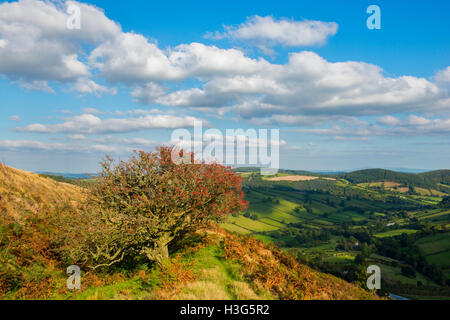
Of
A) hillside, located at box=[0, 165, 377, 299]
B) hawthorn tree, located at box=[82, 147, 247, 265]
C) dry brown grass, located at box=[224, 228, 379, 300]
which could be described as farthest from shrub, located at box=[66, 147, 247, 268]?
dry brown grass, located at box=[224, 228, 379, 300]

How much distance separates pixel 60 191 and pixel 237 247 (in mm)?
30364

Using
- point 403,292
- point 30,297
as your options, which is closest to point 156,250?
point 30,297

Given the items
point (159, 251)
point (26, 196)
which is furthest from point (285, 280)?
point (26, 196)

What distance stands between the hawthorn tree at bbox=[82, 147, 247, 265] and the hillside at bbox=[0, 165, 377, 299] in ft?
5.55

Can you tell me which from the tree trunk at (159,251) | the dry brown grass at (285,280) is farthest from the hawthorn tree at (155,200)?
the dry brown grass at (285,280)

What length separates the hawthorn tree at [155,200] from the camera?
1613cm

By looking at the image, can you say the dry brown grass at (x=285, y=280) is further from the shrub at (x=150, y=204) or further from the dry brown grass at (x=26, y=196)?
the dry brown grass at (x=26, y=196)

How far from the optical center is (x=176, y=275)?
1451 centimetres

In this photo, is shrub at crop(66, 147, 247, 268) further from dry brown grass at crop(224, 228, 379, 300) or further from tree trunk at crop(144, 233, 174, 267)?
dry brown grass at crop(224, 228, 379, 300)

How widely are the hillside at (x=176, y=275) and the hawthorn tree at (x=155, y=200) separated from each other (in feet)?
5.55

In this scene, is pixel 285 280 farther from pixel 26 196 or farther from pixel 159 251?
pixel 26 196

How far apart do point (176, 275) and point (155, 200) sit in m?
5.16
